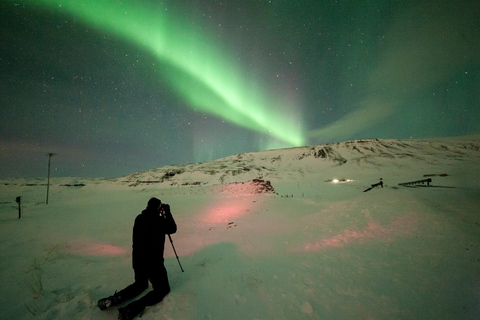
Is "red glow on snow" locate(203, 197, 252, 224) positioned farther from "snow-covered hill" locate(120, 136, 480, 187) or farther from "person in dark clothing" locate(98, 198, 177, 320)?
"snow-covered hill" locate(120, 136, 480, 187)

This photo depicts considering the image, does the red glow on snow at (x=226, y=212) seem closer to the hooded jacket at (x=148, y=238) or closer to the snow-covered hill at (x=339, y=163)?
the hooded jacket at (x=148, y=238)

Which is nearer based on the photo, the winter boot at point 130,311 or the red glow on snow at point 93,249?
the winter boot at point 130,311

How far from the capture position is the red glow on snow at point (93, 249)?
766 cm

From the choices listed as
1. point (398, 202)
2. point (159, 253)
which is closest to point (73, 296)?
point (159, 253)

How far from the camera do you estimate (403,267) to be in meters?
5.62

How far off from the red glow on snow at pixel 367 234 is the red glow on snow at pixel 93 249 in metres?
7.05

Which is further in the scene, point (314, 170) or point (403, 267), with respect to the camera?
point (314, 170)

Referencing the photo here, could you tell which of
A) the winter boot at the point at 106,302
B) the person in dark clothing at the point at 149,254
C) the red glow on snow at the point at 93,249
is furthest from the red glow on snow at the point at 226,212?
the winter boot at the point at 106,302

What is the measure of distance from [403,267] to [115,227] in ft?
44.8

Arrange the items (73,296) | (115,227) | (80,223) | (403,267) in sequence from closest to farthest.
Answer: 1. (73,296)
2. (403,267)
3. (115,227)
4. (80,223)

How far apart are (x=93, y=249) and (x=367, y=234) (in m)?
11.3

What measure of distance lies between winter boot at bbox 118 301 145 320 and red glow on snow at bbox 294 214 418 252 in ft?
17.9

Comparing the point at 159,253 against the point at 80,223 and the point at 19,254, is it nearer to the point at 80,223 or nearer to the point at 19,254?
the point at 19,254

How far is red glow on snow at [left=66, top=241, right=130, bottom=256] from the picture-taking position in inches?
302
